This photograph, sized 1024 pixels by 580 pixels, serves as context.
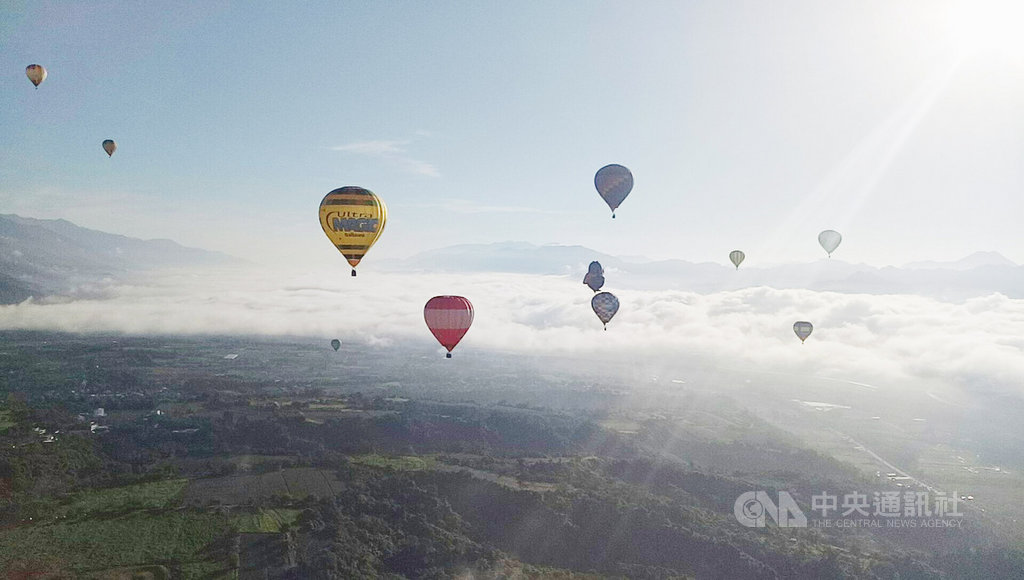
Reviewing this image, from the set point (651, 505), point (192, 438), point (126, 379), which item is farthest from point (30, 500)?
point (126, 379)

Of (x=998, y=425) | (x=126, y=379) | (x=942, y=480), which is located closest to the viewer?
(x=942, y=480)

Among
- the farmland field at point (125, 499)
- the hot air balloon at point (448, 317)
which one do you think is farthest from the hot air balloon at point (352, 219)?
the farmland field at point (125, 499)

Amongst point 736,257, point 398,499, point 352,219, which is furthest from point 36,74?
point 736,257

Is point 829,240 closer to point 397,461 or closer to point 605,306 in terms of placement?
point 605,306

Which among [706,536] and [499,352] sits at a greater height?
[499,352]

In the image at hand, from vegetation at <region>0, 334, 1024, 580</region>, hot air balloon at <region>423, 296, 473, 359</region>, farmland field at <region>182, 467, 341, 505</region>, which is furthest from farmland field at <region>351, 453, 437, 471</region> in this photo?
hot air balloon at <region>423, 296, 473, 359</region>

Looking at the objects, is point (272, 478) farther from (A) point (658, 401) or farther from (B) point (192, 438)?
(A) point (658, 401)
